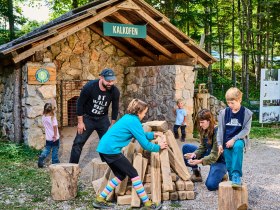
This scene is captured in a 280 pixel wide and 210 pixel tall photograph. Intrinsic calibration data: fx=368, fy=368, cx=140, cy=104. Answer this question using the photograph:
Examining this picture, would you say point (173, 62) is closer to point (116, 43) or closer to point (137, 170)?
point (116, 43)

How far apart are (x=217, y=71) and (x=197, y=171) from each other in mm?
21734

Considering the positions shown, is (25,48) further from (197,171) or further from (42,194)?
Answer: (197,171)

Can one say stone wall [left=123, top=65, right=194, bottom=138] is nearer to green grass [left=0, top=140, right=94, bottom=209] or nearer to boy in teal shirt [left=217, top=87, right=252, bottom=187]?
green grass [left=0, top=140, right=94, bottom=209]

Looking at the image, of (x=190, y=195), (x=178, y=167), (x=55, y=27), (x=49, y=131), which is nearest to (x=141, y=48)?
(x=55, y=27)

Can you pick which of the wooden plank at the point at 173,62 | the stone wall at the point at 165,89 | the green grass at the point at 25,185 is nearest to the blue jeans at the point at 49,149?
the green grass at the point at 25,185

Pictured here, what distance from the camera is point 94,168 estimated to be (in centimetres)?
632

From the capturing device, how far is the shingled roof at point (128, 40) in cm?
882

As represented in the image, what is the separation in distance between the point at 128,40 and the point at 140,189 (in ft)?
24.5

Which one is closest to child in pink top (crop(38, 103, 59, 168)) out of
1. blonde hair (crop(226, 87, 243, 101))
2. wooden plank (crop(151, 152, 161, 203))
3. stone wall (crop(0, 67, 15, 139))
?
stone wall (crop(0, 67, 15, 139))

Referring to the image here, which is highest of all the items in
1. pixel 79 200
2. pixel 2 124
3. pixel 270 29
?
pixel 270 29

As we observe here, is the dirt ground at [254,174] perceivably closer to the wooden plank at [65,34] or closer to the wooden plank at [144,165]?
the wooden plank at [144,165]

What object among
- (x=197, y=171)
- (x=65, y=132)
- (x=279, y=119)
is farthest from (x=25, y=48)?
(x=279, y=119)

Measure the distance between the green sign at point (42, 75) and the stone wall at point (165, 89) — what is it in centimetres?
378

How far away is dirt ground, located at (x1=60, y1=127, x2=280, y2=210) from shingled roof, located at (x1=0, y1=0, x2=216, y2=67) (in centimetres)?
280
